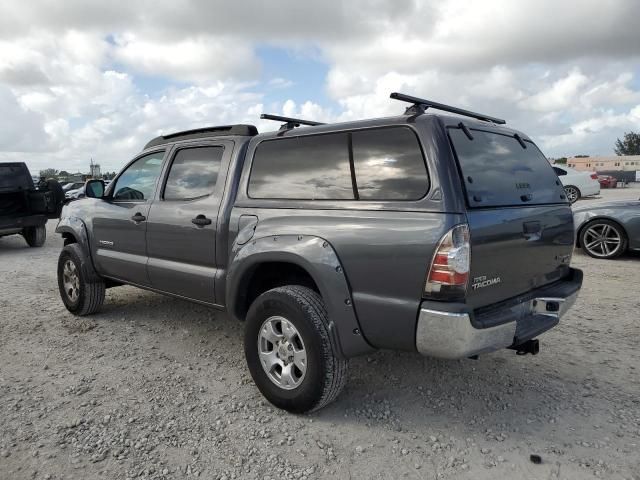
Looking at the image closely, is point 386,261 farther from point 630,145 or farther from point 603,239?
point 630,145

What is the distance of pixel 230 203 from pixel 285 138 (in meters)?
0.63

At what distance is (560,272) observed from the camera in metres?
3.49

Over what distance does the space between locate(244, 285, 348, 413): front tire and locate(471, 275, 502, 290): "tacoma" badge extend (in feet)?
2.88

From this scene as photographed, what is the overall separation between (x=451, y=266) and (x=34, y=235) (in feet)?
34.8

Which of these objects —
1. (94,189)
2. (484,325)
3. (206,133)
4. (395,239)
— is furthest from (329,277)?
(94,189)

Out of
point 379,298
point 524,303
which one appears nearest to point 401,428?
point 379,298

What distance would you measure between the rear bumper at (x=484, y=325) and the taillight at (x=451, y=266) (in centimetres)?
8

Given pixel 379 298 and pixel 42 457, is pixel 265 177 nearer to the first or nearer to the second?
pixel 379 298

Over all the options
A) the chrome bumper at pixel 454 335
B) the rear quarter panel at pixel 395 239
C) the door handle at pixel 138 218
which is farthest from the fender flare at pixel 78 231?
the chrome bumper at pixel 454 335

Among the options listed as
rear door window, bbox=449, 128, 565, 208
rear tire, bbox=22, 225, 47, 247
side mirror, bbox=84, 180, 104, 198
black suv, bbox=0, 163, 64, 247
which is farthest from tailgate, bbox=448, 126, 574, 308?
rear tire, bbox=22, 225, 47, 247

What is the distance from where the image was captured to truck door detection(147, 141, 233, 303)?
376 centimetres

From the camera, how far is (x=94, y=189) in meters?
5.09

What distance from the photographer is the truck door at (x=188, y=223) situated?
3758mm

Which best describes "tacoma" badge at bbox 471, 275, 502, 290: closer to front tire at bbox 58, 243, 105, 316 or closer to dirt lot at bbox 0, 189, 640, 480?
dirt lot at bbox 0, 189, 640, 480
